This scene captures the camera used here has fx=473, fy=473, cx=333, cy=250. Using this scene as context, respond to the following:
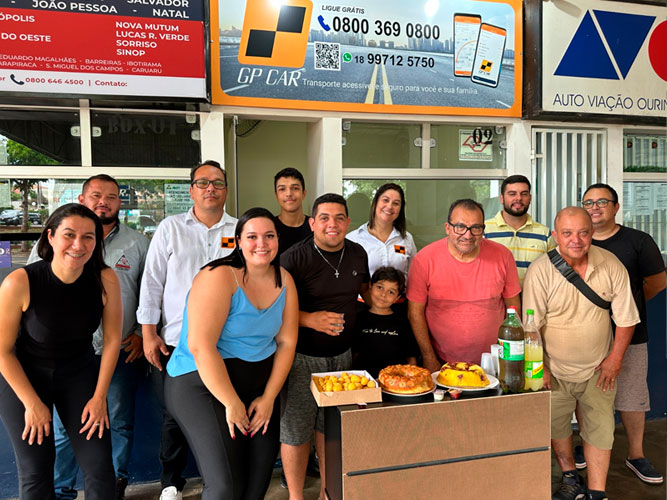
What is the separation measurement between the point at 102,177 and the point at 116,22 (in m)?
1.02

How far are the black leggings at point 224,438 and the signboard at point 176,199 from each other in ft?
5.07

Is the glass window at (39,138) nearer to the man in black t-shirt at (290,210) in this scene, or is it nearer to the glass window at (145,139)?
the glass window at (145,139)

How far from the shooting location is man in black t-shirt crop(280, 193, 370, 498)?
2453 millimetres

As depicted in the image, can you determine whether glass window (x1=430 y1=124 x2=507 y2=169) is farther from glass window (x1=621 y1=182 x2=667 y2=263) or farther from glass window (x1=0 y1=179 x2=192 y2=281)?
glass window (x1=0 y1=179 x2=192 y2=281)

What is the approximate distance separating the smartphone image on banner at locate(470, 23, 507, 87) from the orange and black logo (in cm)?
135

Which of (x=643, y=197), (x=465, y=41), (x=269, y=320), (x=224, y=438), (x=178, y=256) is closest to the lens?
(x=224, y=438)

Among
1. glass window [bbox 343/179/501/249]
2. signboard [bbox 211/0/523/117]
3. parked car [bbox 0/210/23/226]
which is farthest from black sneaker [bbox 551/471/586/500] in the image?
parked car [bbox 0/210/23/226]

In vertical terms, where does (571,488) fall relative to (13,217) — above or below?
below

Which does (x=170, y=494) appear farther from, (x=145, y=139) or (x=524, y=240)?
(x=524, y=240)

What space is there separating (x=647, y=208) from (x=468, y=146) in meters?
1.78

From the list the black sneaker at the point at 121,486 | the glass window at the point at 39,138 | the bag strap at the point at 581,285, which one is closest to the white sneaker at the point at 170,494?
the black sneaker at the point at 121,486

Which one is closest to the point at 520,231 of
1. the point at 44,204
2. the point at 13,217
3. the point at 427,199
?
the point at 427,199

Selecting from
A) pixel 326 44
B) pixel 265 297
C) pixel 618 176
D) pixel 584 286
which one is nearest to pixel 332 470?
pixel 265 297

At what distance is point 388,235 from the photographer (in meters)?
3.04
